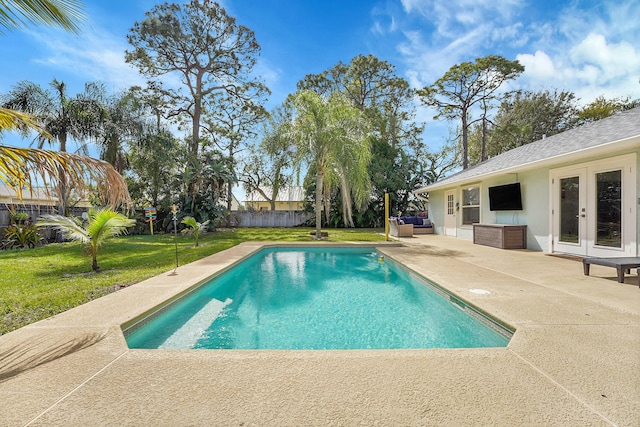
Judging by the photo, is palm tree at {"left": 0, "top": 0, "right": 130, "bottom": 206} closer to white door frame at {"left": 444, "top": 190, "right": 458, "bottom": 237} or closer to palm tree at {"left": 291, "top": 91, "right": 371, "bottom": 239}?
palm tree at {"left": 291, "top": 91, "right": 371, "bottom": 239}

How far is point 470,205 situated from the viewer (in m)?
12.1

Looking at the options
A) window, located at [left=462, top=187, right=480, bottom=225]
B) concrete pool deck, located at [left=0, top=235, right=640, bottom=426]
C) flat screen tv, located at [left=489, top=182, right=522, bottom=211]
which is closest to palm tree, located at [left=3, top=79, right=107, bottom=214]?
concrete pool deck, located at [left=0, top=235, right=640, bottom=426]

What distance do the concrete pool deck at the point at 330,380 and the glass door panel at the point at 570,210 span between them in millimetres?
4981

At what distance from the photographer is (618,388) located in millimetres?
1920

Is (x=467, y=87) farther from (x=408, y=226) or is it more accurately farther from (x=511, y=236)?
(x=511, y=236)

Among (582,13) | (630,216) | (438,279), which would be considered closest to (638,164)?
(630,216)

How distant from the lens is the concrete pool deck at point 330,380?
169 cm

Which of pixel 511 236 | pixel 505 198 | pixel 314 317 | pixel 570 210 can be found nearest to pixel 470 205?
pixel 505 198

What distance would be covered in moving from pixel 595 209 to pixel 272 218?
18.9 metres

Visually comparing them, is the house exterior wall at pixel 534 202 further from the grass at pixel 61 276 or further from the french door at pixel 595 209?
the grass at pixel 61 276

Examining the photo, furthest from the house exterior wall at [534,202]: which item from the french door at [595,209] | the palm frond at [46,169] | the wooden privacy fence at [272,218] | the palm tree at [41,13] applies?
the wooden privacy fence at [272,218]

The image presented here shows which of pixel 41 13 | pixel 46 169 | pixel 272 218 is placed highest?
pixel 41 13

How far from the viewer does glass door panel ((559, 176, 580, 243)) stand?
284 inches

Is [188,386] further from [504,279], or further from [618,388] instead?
[504,279]
